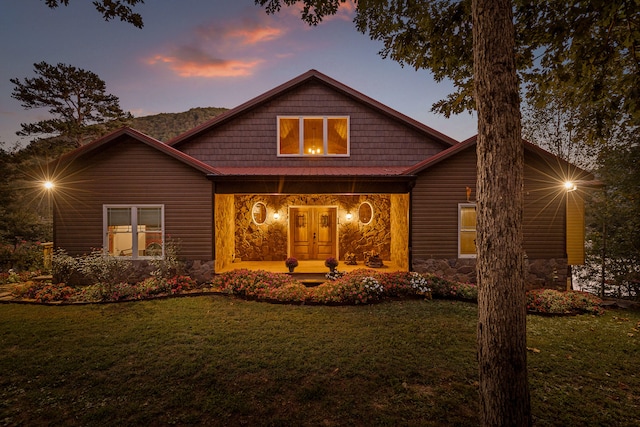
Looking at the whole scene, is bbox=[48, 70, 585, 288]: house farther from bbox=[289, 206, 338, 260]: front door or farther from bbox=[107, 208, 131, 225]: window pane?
bbox=[289, 206, 338, 260]: front door

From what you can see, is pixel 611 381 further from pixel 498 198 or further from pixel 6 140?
pixel 6 140

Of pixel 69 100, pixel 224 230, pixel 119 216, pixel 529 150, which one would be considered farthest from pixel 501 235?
pixel 69 100

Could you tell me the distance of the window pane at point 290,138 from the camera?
37.9 ft

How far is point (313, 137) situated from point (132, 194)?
6.85 metres

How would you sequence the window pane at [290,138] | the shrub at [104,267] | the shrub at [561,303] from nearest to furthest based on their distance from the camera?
the shrub at [561,303], the shrub at [104,267], the window pane at [290,138]

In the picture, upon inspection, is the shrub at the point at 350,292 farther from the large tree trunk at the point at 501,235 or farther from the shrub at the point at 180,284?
the large tree trunk at the point at 501,235

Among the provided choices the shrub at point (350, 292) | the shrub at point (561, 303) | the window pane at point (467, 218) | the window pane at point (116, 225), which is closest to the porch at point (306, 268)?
the shrub at point (350, 292)

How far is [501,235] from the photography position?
8.84 ft

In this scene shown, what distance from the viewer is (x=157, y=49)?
12.2m

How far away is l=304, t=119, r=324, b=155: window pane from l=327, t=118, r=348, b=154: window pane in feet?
1.38

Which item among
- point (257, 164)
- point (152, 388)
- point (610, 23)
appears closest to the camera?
point (152, 388)

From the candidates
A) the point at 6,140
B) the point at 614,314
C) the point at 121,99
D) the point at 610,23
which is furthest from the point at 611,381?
the point at 121,99

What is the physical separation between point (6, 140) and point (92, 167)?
1092 cm

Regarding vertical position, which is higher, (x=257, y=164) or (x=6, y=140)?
(x=6, y=140)
